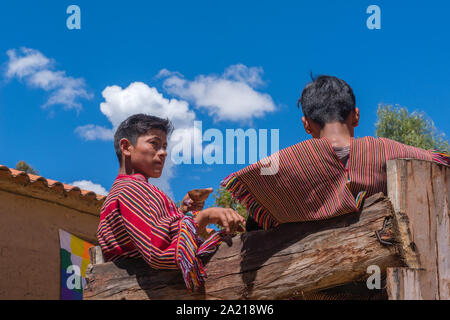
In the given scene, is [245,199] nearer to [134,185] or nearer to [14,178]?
[134,185]

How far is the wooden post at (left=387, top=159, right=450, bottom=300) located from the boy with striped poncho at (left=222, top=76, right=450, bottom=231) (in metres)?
0.15

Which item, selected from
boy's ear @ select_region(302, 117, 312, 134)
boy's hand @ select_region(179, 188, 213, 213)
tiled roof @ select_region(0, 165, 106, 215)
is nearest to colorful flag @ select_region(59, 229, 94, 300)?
tiled roof @ select_region(0, 165, 106, 215)

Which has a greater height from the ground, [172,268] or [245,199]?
[245,199]

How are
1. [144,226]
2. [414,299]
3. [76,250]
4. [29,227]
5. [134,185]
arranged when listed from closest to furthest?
[414,299] → [144,226] → [134,185] → [29,227] → [76,250]

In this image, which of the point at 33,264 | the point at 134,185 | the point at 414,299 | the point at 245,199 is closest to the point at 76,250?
the point at 33,264

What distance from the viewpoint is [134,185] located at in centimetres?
259

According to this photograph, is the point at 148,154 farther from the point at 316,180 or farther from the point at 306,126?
the point at 316,180

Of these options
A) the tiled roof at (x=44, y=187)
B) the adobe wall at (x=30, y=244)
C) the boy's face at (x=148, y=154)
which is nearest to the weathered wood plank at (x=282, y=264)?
the boy's face at (x=148, y=154)

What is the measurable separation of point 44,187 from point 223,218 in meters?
5.58

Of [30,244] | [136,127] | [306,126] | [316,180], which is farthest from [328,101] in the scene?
[30,244]

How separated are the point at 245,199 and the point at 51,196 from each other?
5.99 metres

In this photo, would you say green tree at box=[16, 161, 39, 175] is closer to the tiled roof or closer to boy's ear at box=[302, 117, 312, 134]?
the tiled roof

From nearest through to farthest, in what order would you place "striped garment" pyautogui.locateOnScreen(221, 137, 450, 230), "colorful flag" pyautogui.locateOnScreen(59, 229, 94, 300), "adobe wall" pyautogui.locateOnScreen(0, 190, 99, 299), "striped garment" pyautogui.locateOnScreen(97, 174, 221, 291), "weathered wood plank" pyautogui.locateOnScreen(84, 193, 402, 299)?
1. "weathered wood plank" pyautogui.locateOnScreen(84, 193, 402, 299)
2. "striped garment" pyautogui.locateOnScreen(221, 137, 450, 230)
3. "striped garment" pyautogui.locateOnScreen(97, 174, 221, 291)
4. "adobe wall" pyautogui.locateOnScreen(0, 190, 99, 299)
5. "colorful flag" pyautogui.locateOnScreen(59, 229, 94, 300)

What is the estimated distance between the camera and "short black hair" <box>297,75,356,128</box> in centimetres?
243
